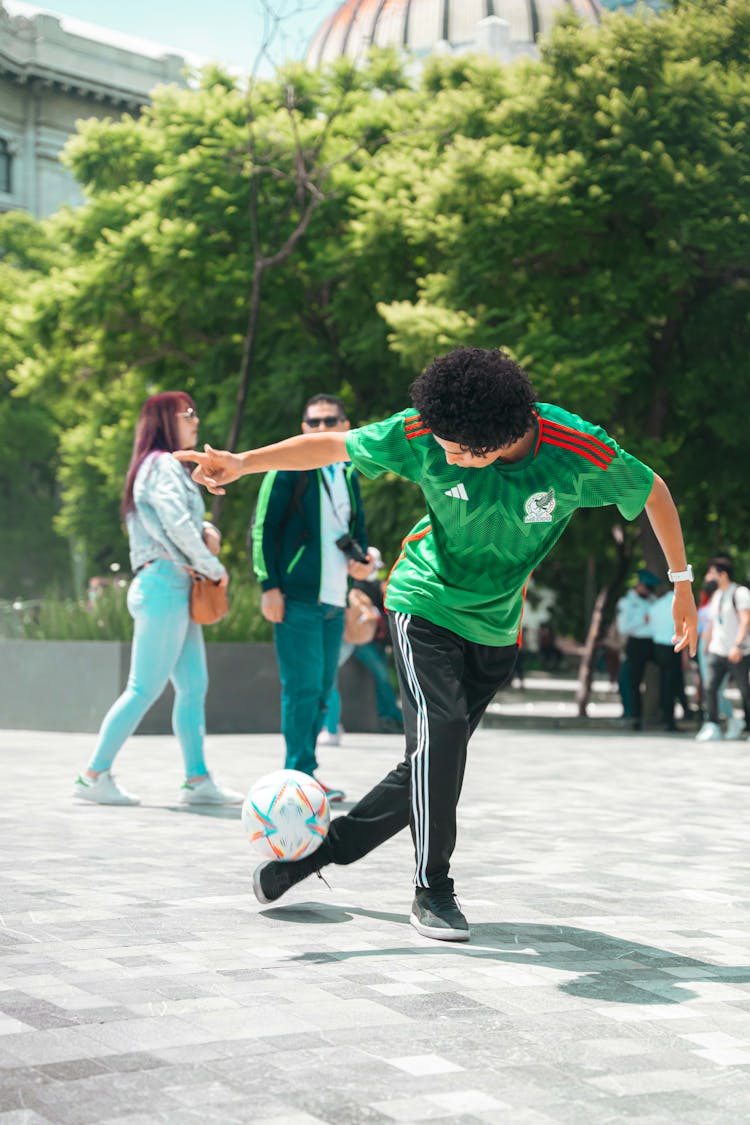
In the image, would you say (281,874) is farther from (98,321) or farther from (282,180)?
(98,321)

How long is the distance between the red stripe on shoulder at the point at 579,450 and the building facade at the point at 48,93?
57.7 metres

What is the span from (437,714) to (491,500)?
2.12ft

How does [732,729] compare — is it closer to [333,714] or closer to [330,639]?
[333,714]

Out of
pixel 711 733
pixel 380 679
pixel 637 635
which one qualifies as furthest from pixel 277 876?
pixel 637 635

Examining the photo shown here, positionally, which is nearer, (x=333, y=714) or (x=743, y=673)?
(x=333, y=714)

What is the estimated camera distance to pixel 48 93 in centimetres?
6166

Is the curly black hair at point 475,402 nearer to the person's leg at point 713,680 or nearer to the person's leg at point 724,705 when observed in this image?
the person's leg at point 713,680

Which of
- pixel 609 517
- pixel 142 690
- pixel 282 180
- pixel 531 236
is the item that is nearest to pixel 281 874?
pixel 142 690

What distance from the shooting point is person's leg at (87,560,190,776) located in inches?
312

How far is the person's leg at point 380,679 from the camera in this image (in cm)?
1536

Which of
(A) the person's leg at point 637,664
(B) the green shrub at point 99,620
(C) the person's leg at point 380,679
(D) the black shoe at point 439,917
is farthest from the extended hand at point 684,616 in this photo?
(A) the person's leg at point 637,664

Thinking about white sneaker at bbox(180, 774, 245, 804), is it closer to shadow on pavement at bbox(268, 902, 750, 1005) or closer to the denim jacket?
the denim jacket

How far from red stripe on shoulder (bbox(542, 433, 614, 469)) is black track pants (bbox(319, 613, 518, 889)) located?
0.65m

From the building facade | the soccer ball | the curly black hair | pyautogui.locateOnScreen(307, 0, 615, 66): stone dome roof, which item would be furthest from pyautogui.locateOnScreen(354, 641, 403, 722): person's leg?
pyautogui.locateOnScreen(307, 0, 615, 66): stone dome roof
